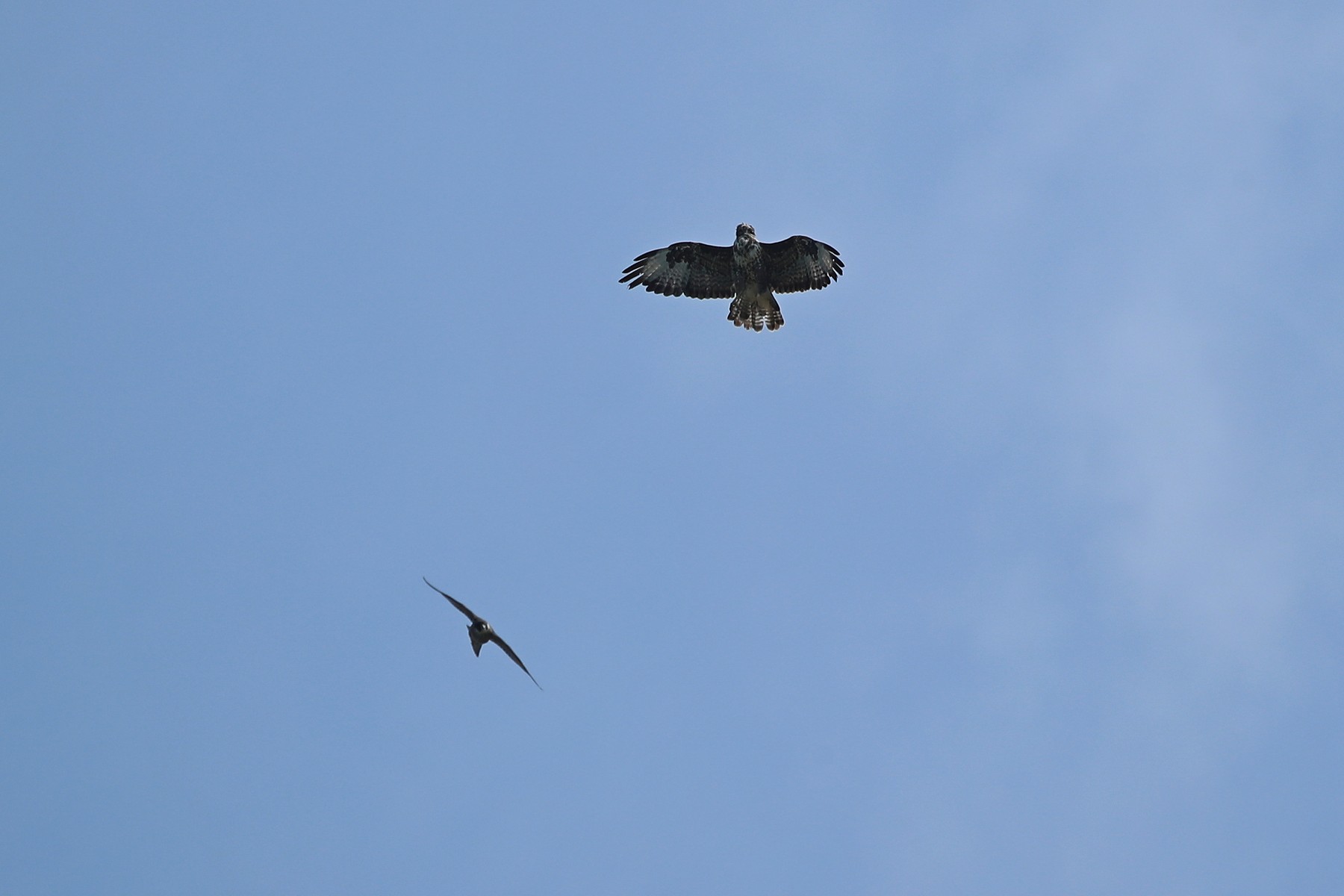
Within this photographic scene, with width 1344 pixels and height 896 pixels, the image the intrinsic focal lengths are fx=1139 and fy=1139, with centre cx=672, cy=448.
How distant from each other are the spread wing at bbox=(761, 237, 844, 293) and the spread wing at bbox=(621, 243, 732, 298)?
840 millimetres

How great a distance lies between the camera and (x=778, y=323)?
21.5 metres

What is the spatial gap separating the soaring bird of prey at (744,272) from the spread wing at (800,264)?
0.01m

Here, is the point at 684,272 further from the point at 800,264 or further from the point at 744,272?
the point at 800,264

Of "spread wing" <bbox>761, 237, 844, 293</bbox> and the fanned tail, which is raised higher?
"spread wing" <bbox>761, 237, 844, 293</bbox>

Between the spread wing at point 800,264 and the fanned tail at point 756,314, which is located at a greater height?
the spread wing at point 800,264

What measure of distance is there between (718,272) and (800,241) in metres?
1.73

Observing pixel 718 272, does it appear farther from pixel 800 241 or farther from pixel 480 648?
pixel 480 648

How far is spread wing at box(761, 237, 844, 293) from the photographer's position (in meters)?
20.8

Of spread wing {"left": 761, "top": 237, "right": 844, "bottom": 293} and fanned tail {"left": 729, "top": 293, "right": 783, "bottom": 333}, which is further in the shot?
fanned tail {"left": 729, "top": 293, "right": 783, "bottom": 333}

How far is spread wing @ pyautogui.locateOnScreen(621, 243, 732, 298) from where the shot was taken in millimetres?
21328

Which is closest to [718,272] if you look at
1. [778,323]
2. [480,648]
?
[778,323]

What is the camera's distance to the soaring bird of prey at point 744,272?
68.3ft

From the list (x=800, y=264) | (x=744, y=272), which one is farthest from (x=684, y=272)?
(x=800, y=264)

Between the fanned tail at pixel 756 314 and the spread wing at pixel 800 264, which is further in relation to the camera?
the fanned tail at pixel 756 314
